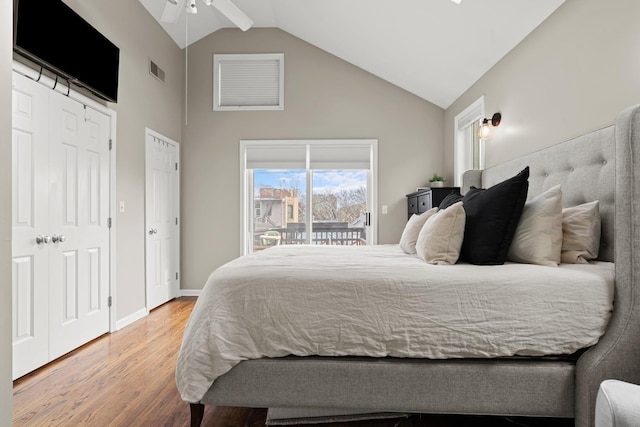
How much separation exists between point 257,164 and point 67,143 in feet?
8.00

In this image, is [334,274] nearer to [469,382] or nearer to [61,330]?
[469,382]

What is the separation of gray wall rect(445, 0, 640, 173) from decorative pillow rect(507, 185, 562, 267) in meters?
0.67

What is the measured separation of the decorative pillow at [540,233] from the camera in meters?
1.65

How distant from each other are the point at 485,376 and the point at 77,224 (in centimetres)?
296

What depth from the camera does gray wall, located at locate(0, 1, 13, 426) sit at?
97 centimetres

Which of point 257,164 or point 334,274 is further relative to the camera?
point 257,164

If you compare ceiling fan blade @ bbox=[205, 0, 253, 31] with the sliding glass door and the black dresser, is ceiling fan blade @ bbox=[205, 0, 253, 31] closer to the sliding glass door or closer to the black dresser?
the sliding glass door

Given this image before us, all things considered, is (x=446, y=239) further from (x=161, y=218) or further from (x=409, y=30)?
(x=161, y=218)

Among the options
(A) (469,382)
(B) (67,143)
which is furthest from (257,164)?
(A) (469,382)

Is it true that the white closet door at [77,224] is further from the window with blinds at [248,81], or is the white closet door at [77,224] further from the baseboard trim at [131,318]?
the window with blinds at [248,81]

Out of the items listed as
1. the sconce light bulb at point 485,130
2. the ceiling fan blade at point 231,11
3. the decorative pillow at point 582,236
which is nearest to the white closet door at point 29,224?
the ceiling fan blade at point 231,11

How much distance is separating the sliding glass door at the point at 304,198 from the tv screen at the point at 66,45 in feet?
6.71

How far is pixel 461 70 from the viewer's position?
3.69 metres

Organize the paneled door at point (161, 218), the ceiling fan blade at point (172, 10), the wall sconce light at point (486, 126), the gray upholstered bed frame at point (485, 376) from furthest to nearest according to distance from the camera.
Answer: the paneled door at point (161, 218) → the wall sconce light at point (486, 126) → the ceiling fan blade at point (172, 10) → the gray upholstered bed frame at point (485, 376)
